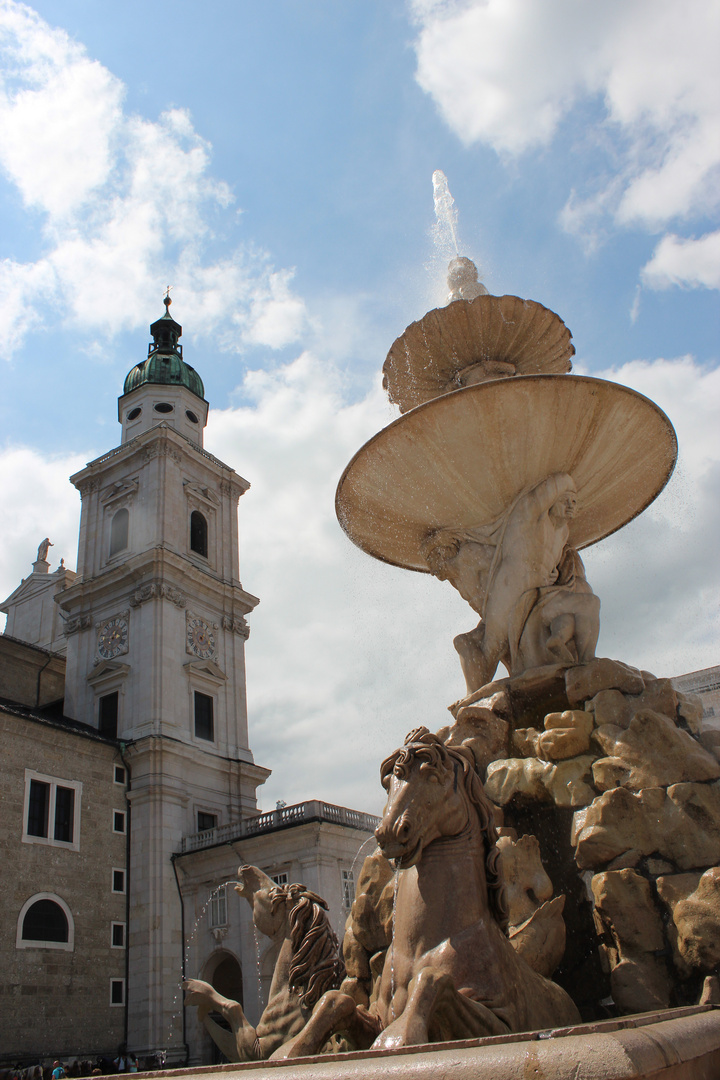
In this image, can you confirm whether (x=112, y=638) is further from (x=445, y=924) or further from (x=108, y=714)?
(x=445, y=924)

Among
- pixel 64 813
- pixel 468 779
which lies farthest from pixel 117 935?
pixel 468 779

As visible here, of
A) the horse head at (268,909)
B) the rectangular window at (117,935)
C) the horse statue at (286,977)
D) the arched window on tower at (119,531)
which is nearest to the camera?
the horse statue at (286,977)

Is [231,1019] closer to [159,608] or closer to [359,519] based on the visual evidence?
[359,519]

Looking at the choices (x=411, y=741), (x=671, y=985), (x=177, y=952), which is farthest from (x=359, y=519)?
(x=177, y=952)

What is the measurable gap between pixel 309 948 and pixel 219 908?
21.4 m

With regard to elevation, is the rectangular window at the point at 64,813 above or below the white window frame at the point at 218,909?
above

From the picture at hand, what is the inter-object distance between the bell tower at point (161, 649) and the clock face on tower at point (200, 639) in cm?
6

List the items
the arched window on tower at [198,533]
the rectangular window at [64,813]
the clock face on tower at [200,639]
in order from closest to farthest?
the rectangular window at [64,813] → the clock face on tower at [200,639] → the arched window on tower at [198,533]

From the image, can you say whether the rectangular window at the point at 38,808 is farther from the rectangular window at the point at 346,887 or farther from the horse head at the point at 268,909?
the horse head at the point at 268,909

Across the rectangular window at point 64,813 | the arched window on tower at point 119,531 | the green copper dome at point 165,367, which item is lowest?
the rectangular window at point 64,813

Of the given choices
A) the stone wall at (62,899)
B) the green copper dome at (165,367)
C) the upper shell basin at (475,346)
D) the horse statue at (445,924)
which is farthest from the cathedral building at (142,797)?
the horse statue at (445,924)

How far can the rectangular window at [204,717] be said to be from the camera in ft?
93.1

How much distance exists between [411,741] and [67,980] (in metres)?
22.1

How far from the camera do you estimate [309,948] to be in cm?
424
